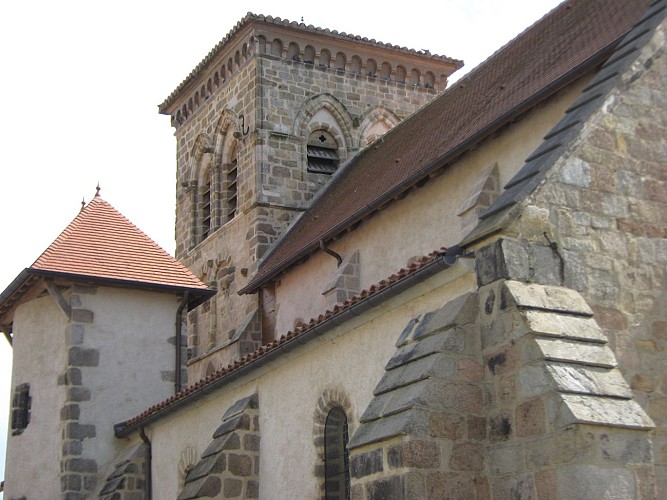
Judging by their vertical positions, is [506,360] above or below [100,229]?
below

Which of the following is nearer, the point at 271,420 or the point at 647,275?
the point at 647,275

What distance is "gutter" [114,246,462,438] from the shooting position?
9578 millimetres

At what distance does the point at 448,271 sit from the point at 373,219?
24.6 ft

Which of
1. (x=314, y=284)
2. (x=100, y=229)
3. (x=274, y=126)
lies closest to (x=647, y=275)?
(x=314, y=284)

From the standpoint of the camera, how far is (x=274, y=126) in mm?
23766

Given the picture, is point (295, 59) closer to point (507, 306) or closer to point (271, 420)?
point (271, 420)

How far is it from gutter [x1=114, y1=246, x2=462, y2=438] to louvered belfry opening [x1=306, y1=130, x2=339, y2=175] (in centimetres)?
856

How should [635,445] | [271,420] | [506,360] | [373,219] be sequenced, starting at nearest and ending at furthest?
[635,445] < [506,360] < [271,420] < [373,219]

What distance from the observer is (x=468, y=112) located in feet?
54.0

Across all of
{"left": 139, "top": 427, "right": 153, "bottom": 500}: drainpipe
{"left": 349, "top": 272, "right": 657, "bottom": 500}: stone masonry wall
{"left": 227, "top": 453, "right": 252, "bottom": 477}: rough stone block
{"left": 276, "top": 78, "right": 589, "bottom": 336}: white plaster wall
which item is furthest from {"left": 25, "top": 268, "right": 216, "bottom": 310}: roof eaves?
{"left": 349, "top": 272, "right": 657, "bottom": 500}: stone masonry wall

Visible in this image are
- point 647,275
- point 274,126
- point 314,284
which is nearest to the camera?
point 647,275

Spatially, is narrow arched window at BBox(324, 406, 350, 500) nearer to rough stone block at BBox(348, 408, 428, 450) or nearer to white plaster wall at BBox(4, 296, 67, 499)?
rough stone block at BBox(348, 408, 428, 450)

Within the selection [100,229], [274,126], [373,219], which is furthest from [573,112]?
[274,126]

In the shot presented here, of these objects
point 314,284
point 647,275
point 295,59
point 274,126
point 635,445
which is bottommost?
point 635,445
